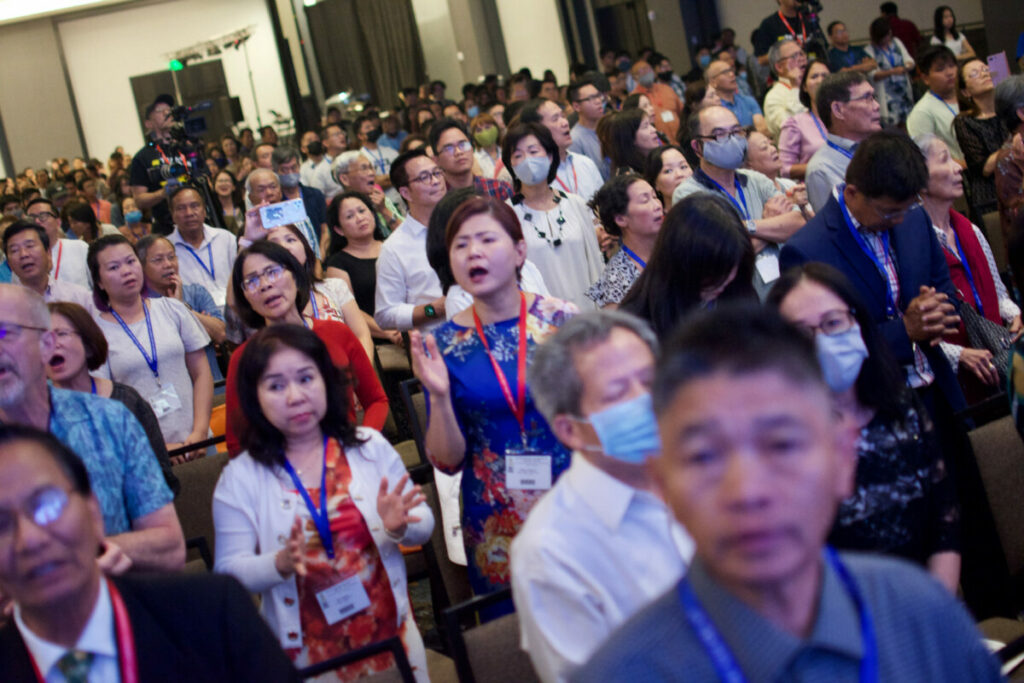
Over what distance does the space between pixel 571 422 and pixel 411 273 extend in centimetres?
263

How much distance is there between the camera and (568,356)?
183cm

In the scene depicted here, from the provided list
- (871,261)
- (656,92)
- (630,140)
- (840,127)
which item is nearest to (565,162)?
(630,140)

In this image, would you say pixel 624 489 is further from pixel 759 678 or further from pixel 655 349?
pixel 759 678

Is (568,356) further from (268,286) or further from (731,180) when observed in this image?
(731,180)

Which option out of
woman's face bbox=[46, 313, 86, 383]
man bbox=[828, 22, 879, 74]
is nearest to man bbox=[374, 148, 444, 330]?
woman's face bbox=[46, 313, 86, 383]

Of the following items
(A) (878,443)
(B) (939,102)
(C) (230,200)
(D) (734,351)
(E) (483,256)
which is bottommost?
(A) (878,443)

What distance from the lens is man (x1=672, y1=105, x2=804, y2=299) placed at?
3961 millimetres

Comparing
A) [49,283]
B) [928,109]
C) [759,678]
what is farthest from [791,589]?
[928,109]

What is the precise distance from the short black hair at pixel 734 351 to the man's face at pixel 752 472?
0.04ft

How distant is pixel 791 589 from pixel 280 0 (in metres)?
18.9

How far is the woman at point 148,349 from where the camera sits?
4.09m

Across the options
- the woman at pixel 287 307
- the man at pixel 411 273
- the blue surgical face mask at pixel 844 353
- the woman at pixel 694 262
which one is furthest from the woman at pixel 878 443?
the man at pixel 411 273

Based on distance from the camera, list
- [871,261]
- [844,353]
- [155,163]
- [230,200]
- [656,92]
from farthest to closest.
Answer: [656,92] < [230,200] < [155,163] < [871,261] < [844,353]

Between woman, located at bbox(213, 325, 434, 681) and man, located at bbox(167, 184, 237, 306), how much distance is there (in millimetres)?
3168
